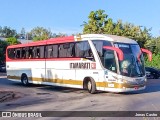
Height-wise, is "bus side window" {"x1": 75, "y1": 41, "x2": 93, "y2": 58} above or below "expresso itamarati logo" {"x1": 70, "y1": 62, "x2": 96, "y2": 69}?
above

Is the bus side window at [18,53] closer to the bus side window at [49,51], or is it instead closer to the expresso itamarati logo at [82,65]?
the bus side window at [49,51]

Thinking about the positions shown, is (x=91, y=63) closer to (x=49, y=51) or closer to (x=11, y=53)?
(x=49, y=51)

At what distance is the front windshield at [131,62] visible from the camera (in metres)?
18.6

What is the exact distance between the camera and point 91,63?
19.6 m

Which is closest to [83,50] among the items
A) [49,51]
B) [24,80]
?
[49,51]

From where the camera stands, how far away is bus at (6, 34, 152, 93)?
61.1 ft

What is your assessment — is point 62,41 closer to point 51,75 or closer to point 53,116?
point 51,75

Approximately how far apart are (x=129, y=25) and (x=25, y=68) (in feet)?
105

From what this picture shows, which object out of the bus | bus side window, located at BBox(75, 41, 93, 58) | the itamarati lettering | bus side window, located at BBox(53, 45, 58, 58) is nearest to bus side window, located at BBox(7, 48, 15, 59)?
the bus

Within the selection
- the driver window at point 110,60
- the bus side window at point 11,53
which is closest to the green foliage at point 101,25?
the bus side window at point 11,53

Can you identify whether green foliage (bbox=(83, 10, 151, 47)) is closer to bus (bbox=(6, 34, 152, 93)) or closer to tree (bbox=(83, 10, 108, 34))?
tree (bbox=(83, 10, 108, 34))

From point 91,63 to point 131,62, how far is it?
2228 millimetres

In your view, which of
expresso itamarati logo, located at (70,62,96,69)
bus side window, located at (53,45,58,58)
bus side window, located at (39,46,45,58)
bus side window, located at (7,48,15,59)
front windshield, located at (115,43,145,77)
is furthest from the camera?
bus side window, located at (7,48,15,59)

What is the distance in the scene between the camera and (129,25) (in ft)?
181
